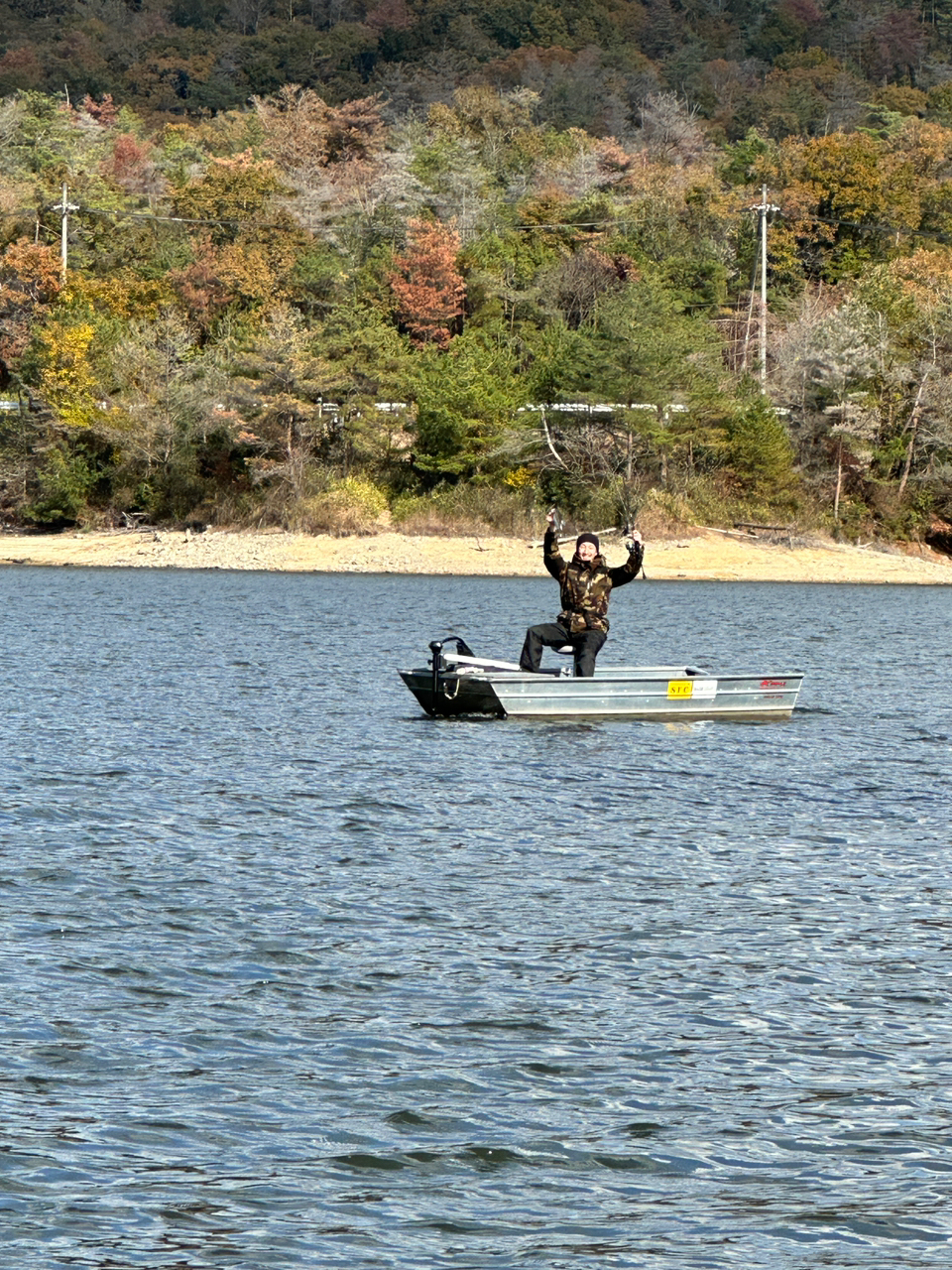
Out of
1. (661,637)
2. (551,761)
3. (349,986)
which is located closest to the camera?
(349,986)

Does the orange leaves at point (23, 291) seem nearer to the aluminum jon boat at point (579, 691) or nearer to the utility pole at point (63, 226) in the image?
the utility pole at point (63, 226)

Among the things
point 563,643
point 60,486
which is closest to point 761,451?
point 60,486

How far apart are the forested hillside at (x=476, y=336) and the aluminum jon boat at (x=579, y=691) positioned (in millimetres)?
53470

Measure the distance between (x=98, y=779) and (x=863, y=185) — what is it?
88979 millimetres

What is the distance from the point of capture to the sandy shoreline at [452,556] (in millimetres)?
78562

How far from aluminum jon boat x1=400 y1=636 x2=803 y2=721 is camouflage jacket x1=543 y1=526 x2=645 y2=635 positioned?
852 millimetres

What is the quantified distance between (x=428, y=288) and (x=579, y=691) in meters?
71.9

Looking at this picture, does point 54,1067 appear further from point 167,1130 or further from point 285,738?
point 285,738

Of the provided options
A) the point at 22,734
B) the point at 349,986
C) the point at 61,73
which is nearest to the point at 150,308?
the point at 22,734

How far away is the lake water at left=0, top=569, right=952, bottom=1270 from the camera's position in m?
8.79

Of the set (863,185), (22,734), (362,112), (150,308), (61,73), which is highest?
(61,73)

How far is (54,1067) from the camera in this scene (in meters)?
10.7

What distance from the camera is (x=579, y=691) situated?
1037 inches

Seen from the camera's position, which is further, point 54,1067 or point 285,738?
Result: point 285,738
